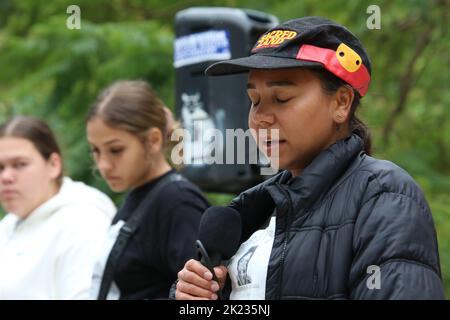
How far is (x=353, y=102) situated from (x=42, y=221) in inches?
87.8

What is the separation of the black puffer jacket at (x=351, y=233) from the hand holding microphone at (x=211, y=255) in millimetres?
173

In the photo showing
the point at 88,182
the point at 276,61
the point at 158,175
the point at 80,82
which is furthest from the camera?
the point at 80,82

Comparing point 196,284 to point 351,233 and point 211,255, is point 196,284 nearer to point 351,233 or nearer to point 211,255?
point 211,255

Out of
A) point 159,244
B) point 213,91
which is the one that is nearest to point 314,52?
point 159,244

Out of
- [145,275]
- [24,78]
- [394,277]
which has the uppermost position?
[24,78]

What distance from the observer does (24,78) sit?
673 cm

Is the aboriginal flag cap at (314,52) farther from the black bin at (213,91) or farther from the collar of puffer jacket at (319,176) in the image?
the black bin at (213,91)

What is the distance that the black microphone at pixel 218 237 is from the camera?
2314 millimetres

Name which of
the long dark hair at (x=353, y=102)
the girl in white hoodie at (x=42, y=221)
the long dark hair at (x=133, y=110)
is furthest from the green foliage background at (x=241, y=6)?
the long dark hair at (x=353, y=102)

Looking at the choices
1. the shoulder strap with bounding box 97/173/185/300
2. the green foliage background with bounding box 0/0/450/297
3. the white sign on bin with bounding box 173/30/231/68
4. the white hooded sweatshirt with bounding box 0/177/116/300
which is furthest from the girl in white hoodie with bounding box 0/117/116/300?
the green foliage background with bounding box 0/0/450/297

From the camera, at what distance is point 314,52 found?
2201 millimetres

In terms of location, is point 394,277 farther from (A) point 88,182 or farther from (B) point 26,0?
(B) point 26,0
